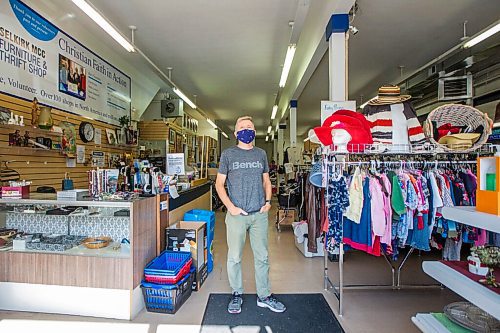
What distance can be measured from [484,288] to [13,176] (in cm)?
502

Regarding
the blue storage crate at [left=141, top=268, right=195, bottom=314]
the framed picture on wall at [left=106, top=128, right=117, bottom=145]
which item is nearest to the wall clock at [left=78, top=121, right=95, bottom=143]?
the framed picture on wall at [left=106, top=128, right=117, bottom=145]

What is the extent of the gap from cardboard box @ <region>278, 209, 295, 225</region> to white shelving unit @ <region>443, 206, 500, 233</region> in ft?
19.1

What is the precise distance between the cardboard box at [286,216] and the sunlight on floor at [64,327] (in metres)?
4.86

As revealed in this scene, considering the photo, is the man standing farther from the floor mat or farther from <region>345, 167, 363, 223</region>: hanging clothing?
<region>345, 167, 363, 223</region>: hanging clothing

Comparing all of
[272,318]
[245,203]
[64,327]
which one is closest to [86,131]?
[64,327]

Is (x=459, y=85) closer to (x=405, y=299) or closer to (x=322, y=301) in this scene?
(x=405, y=299)

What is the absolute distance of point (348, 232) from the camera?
328 cm

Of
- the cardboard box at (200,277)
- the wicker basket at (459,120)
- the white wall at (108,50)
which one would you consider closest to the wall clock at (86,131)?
the white wall at (108,50)

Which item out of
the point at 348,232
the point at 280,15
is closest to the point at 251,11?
the point at 280,15

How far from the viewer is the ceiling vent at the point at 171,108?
10.7 m

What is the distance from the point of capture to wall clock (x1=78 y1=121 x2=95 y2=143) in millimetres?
5961

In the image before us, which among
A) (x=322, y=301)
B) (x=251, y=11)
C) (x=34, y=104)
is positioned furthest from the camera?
(x=251, y=11)

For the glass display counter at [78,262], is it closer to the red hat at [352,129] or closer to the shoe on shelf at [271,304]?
the shoe on shelf at [271,304]

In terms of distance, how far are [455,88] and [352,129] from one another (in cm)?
496
